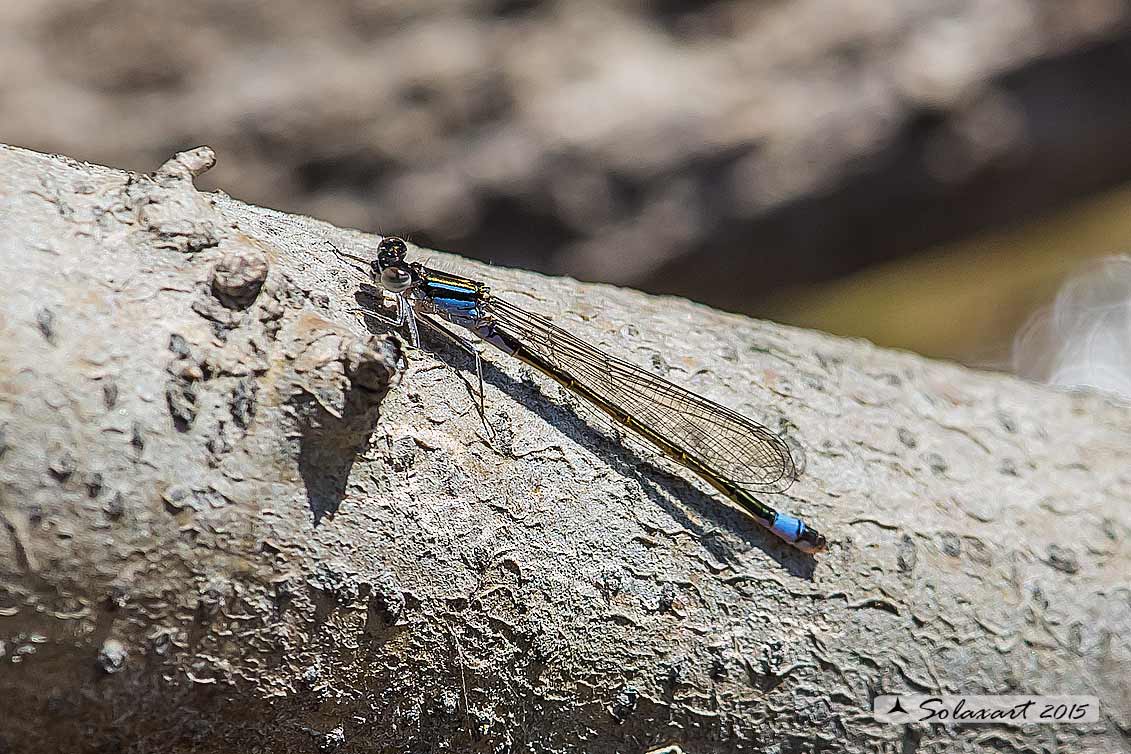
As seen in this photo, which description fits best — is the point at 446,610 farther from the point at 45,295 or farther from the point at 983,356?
the point at 983,356

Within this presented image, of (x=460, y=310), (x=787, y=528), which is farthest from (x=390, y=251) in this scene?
(x=787, y=528)

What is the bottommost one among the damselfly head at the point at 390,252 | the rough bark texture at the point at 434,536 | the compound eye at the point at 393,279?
the rough bark texture at the point at 434,536

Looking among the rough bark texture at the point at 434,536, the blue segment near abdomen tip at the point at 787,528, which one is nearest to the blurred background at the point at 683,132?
the rough bark texture at the point at 434,536

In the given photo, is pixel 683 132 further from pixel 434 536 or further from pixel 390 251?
pixel 434 536

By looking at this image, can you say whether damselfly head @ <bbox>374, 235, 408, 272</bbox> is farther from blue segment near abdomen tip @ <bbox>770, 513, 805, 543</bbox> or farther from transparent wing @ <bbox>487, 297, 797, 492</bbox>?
blue segment near abdomen tip @ <bbox>770, 513, 805, 543</bbox>

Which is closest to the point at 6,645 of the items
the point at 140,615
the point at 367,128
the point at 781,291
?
the point at 140,615

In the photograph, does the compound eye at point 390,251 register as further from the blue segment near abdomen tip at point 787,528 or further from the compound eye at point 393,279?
the blue segment near abdomen tip at point 787,528

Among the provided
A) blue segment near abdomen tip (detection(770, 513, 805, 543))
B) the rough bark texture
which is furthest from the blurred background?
blue segment near abdomen tip (detection(770, 513, 805, 543))
